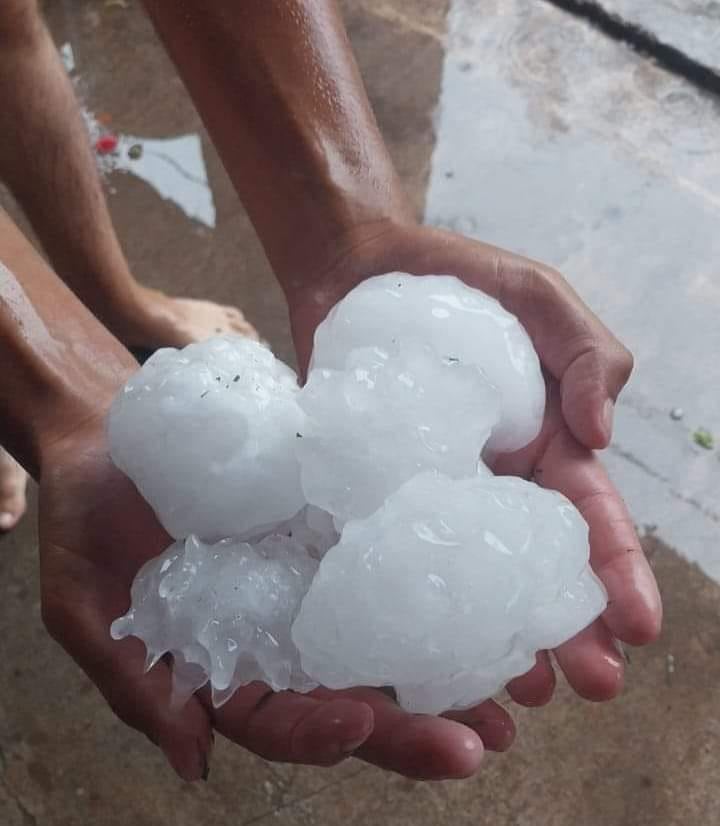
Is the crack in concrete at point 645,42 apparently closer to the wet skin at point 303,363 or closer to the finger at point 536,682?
the wet skin at point 303,363

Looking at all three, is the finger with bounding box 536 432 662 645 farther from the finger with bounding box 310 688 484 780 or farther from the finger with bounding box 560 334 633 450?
the finger with bounding box 310 688 484 780

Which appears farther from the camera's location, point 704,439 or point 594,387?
point 704,439

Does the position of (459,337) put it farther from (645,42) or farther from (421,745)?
(645,42)

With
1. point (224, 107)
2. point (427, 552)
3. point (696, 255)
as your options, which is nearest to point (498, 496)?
point (427, 552)

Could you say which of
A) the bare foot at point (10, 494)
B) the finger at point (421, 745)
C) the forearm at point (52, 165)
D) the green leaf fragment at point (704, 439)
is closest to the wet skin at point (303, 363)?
the finger at point (421, 745)

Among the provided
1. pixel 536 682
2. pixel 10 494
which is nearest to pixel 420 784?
pixel 536 682

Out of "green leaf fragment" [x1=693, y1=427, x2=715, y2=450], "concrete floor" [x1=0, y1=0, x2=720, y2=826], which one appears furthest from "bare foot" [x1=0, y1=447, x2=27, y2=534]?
"green leaf fragment" [x1=693, y1=427, x2=715, y2=450]

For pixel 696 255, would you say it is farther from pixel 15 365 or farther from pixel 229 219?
pixel 15 365
